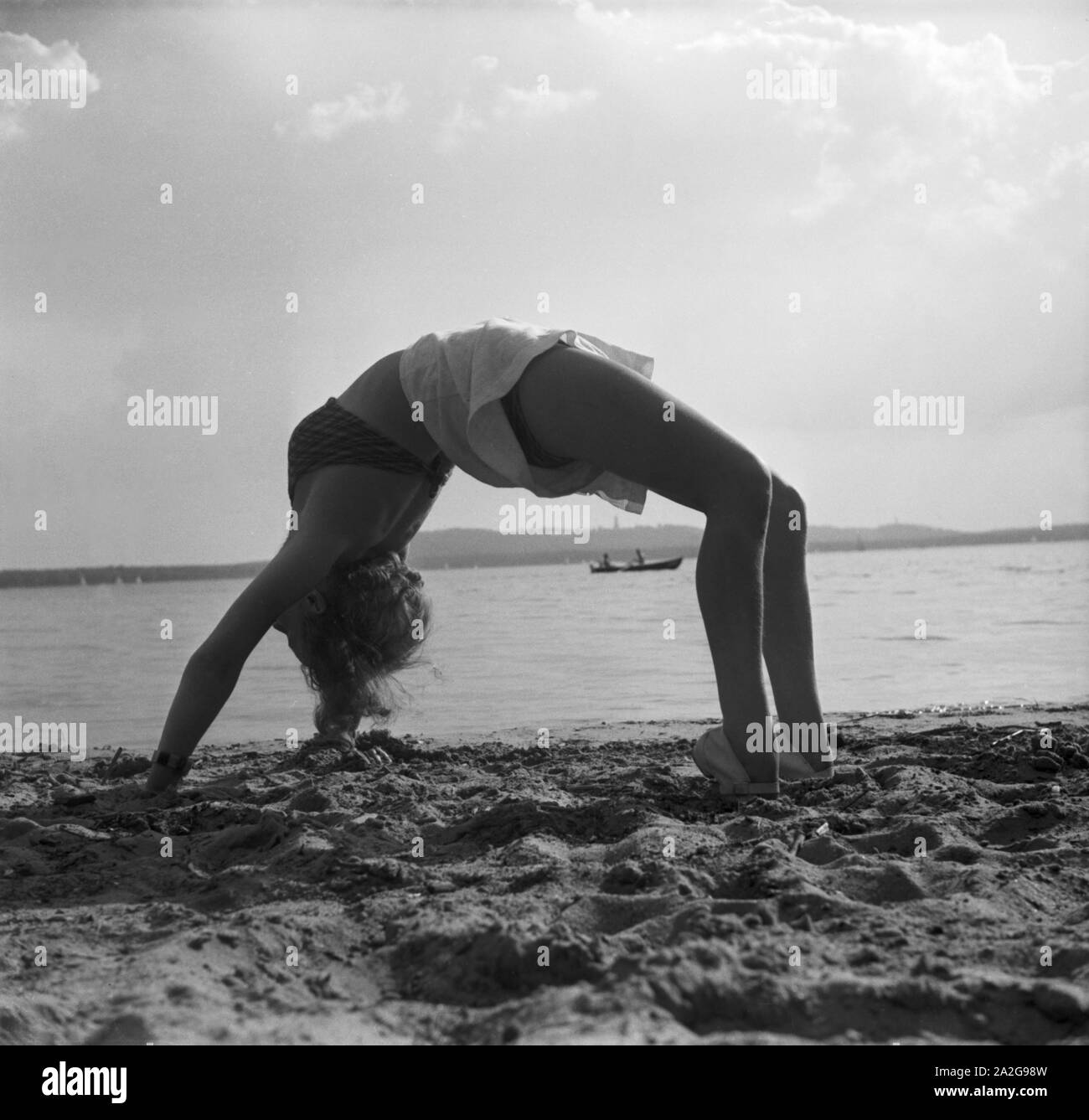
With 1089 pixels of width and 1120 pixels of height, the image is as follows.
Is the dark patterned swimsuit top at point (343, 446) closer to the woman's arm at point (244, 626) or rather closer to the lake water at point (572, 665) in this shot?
the woman's arm at point (244, 626)

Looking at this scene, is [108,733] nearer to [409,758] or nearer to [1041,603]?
[409,758]

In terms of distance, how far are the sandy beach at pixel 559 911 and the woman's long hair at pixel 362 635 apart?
17.8 inches

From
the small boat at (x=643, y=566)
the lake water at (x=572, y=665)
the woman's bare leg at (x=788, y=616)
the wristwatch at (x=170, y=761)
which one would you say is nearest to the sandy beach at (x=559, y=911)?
the wristwatch at (x=170, y=761)

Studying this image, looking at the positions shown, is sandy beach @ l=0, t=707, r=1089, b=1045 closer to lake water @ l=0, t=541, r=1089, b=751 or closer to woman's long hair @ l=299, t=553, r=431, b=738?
woman's long hair @ l=299, t=553, r=431, b=738

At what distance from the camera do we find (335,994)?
4.67ft

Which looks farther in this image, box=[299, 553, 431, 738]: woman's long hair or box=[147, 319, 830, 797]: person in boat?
box=[299, 553, 431, 738]: woman's long hair

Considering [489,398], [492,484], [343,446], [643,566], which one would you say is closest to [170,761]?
[343,446]

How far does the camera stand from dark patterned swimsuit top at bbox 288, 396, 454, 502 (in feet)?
9.00

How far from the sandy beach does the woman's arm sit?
0.22m

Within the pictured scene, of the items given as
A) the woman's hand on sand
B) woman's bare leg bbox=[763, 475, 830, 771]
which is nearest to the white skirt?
woman's bare leg bbox=[763, 475, 830, 771]

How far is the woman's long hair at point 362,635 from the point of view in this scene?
306 centimetres

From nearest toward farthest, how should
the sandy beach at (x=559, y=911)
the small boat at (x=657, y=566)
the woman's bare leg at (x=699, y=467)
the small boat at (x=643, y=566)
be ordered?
1. the sandy beach at (x=559, y=911)
2. the woman's bare leg at (x=699, y=467)
3. the small boat at (x=643, y=566)
4. the small boat at (x=657, y=566)

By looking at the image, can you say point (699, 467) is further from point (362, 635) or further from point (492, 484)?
point (362, 635)

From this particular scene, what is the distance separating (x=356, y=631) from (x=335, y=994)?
1741mm
